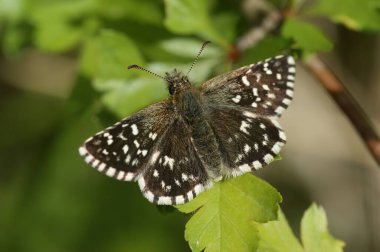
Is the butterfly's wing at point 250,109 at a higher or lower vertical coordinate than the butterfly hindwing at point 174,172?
higher

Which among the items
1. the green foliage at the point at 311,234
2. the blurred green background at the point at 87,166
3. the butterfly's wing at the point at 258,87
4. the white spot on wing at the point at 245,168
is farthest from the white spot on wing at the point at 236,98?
the blurred green background at the point at 87,166

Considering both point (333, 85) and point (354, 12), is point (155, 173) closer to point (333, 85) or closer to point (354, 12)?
point (333, 85)

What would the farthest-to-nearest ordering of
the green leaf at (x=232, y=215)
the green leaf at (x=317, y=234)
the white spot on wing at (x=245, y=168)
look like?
1. the green leaf at (x=317, y=234)
2. the white spot on wing at (x=245, y=168)
3. the green leaf at (x=232, y=215)

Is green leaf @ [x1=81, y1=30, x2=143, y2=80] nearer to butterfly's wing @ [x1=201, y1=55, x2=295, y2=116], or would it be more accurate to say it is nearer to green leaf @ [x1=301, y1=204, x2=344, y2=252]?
butterfly's wing @ [x1=201, y1=55, x2=295, y2=116]

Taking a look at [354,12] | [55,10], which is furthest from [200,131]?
[55,10]

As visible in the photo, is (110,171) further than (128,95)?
No

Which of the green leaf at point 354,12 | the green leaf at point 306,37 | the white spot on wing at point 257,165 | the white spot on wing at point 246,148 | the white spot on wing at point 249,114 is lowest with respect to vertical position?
the white spot on wing at point 257,165

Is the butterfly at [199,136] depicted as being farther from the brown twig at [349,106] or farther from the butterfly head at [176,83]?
the brown twig at [349,106]
